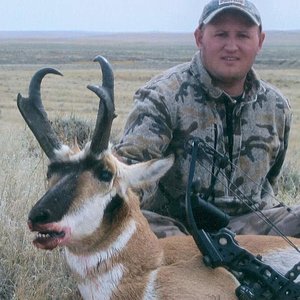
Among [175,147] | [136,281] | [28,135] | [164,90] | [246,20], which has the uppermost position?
[246,20]

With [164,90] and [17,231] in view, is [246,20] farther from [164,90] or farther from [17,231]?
[17,231]

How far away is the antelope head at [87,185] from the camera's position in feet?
13.4

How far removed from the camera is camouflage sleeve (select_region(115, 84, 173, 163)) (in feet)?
18.3

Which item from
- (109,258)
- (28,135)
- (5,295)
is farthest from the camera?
(28,135)

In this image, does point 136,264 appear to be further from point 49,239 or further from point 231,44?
point 231,44

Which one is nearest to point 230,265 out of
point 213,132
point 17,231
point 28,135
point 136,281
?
point 136,281

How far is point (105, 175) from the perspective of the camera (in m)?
4.36

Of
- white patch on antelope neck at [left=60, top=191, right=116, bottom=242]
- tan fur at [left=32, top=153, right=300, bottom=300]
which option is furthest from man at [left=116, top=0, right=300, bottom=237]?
white patch on antelope neck at [left=60, top=191, right=116, bottom=242]

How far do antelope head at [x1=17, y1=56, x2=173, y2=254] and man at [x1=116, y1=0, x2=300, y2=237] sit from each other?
111 cm

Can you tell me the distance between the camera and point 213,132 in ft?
19.3

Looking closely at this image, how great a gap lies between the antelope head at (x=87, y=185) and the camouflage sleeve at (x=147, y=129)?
1001 millimetres

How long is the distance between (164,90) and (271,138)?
100 cm

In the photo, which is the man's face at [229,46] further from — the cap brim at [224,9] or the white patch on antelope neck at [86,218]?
the white patch on antelope neck at [86,218]

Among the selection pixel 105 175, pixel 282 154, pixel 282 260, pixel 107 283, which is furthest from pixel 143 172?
pixel 282 154
